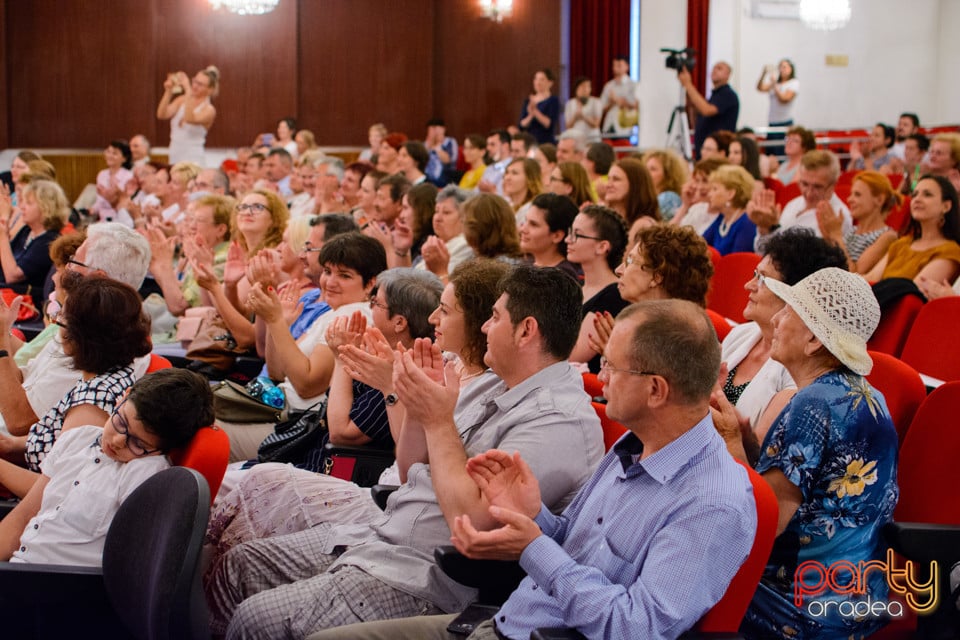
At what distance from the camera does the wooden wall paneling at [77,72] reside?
12273 millimetres

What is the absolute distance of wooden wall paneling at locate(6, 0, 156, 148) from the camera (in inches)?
483

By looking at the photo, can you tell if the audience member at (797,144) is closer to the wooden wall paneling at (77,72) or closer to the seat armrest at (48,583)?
the seat armrest at (48,583)

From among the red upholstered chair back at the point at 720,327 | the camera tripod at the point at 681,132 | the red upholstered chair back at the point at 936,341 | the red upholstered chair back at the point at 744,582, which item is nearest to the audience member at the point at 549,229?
the red upholstered chair back at the point at 720,327

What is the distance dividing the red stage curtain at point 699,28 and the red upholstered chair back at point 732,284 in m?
9.40

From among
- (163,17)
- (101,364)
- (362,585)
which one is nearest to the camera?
(362,585)

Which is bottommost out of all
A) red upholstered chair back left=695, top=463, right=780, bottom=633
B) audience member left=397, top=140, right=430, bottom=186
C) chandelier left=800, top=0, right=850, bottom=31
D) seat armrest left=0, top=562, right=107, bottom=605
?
seat armrest left=0, top=562, right=107, bottom=605

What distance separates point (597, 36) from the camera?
13.2 metres

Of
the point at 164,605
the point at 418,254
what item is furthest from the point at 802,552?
the point at 418,254

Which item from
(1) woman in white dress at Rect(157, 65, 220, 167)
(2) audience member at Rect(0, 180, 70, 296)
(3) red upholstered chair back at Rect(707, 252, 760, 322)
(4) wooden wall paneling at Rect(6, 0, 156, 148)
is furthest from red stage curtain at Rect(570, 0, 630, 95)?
(3) red upholstered chair back at Rect(707, 252, 760, 322)

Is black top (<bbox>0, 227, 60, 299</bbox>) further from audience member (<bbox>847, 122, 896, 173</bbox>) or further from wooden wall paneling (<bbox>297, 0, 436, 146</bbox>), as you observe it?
wooden wall paneling (<bbox>297, 0, 436, 146</bbox>)

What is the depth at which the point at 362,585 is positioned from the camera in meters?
2.17

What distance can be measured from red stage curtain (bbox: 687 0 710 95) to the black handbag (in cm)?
1077

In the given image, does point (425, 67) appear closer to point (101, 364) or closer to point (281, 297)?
point (281, 297)

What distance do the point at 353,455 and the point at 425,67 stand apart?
1119cm
